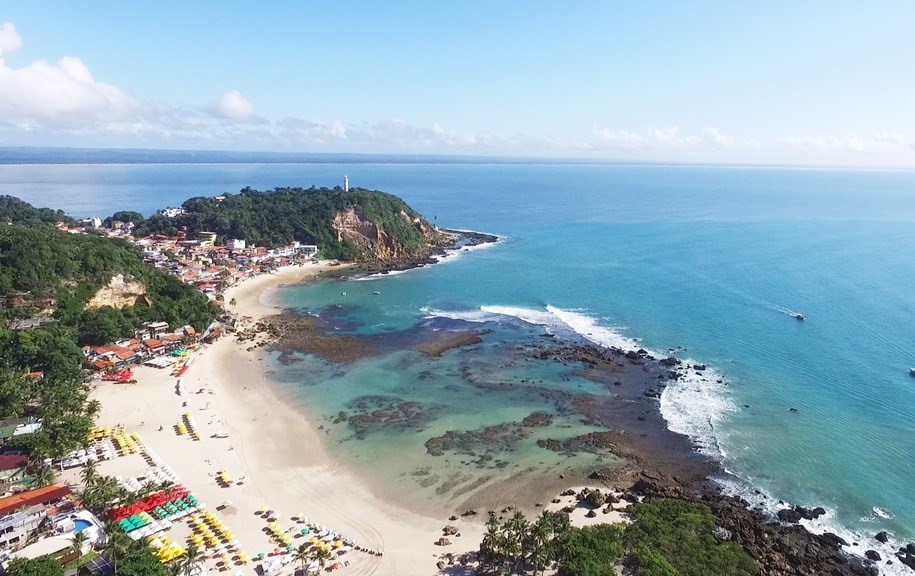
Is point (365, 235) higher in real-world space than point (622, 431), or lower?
higher

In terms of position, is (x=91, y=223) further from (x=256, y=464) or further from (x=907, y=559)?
(x=907, y=559)

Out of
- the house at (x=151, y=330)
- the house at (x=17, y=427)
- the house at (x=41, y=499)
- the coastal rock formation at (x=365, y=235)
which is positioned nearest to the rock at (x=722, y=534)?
the house at (x=41, y=499)

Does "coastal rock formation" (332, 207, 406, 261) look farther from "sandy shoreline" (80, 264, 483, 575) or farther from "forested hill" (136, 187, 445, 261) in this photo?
"sandy shoreline" (80, 264, 483, 575)

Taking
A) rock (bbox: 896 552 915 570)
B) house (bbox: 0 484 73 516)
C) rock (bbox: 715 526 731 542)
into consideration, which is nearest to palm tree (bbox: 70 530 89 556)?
house (bbox: 0 484 73 516)

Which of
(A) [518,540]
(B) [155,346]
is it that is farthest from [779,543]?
(B) [155,346]

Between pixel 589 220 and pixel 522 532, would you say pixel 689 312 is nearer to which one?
pixel 522 532

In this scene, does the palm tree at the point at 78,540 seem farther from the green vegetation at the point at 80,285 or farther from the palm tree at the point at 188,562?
the green vegetation at the point at 80,285
